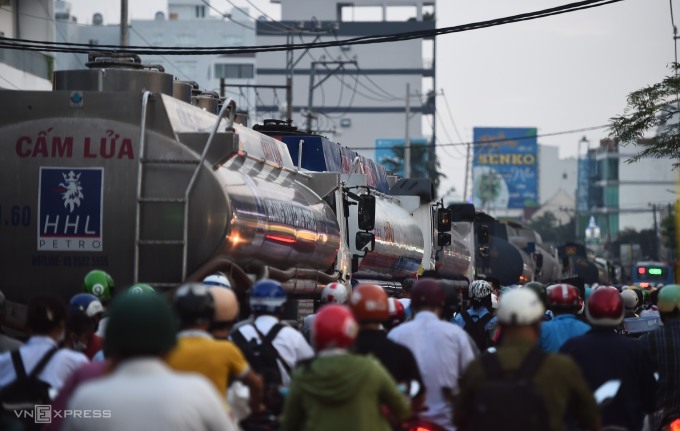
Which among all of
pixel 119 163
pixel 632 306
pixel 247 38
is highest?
pixel 247 38

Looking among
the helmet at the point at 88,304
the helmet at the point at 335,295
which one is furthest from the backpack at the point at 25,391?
the helmet at the point at 335,295

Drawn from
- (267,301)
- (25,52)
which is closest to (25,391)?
(267,301)

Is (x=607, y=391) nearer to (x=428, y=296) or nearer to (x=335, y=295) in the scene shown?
(x=428, y=296)

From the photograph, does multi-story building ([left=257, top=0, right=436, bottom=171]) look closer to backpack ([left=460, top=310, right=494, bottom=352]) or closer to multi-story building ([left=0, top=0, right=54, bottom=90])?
multi-story building ([left=0, top=0, right=54, bottom=90])

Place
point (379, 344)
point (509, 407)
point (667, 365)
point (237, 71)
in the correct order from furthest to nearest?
1. point (237, 71)
2. point (667, 365)
3. point (379, 344)
4. point (509, 407)

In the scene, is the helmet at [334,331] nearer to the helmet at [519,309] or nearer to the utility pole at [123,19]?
the helmet at [519,309]

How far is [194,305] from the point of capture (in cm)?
786

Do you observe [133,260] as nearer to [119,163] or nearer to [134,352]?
[119,163]

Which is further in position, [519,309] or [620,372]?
[620,372]

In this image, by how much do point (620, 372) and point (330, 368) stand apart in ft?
8.73

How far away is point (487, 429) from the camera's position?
21.7 ft

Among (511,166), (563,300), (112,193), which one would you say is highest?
(511,166)

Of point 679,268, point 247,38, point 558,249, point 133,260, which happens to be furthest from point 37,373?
point 247,38

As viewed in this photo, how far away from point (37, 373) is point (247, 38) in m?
136
